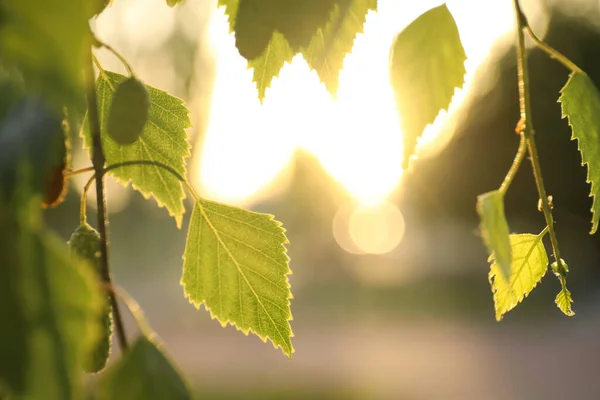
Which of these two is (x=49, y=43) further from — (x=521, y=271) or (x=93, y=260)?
(x=521, y=271)

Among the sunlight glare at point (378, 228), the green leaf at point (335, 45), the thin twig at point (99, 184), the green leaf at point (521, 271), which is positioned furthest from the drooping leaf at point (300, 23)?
the sunlight glare at point (378, 228)

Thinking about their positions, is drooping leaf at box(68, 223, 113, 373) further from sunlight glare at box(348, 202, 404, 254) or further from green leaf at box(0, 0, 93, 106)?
sunlight glare at box(348, 202, 404, 254)

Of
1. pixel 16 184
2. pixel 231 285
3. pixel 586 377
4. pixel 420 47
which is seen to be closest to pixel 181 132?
pixel 231 285

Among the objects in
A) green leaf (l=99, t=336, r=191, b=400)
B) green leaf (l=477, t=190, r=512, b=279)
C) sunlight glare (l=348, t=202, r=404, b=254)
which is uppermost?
sunlight glare (l=348, t=202, r=404, b=254)

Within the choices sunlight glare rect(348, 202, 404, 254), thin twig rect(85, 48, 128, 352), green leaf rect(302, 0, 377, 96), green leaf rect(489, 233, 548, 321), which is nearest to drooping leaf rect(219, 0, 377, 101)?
green leaf rect(302, 0, 377, 96)

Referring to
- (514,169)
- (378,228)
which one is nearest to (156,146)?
(514,169)

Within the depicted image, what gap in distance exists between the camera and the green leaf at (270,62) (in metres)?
0.78

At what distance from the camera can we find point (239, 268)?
0.81 m

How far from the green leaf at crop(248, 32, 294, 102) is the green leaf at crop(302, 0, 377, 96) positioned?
0.05 m

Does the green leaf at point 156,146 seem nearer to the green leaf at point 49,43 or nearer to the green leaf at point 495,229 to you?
the green leaf at point 495,229

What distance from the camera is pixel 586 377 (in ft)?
37.2

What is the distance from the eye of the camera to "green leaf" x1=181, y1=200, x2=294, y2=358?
792 millimetres

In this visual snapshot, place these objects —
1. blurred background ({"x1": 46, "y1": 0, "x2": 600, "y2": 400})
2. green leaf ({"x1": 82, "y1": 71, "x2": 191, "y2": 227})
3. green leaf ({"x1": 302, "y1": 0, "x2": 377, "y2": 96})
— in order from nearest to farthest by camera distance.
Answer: green leaf ({"x1": 302, "y1": 0, "x2": 377, "y2": 96}), green leaf ({"x1": 82, "y1": 71, "x2": 191, "y2": 227}), blurred background ({"x1": 46, "y1": 0, "x2": 600, "y2": 400})

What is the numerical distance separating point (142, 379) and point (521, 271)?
495mm
